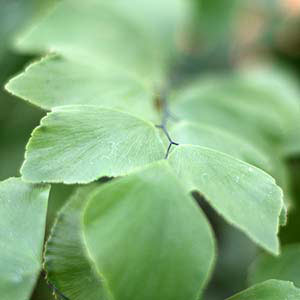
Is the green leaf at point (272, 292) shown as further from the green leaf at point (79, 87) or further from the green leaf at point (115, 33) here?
the green leaf at point (115, 33)

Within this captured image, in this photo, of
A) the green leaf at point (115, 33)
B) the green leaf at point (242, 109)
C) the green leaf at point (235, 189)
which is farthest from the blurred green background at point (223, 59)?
A: the green leaf at point (235, 189)

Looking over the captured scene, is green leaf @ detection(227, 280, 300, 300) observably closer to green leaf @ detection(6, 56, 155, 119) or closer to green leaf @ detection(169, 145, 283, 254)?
green leaf @ detection(169, 145, 283, 254)

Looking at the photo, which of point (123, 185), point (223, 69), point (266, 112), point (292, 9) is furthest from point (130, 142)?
point (292, 9)

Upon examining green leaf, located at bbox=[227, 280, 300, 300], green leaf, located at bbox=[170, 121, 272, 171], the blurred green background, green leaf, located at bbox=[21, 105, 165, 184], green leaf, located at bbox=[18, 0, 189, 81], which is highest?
green leaf, located at bbox=[21, 105, 165, 184]

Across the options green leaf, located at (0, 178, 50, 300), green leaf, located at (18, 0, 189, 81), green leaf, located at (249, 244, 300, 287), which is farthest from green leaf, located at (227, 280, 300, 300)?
green leaf, located at (18, 0, 189, 81)

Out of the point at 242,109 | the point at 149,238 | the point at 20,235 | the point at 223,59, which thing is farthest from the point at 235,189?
the point at 223,59

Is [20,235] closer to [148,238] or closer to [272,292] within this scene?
[148,238]
